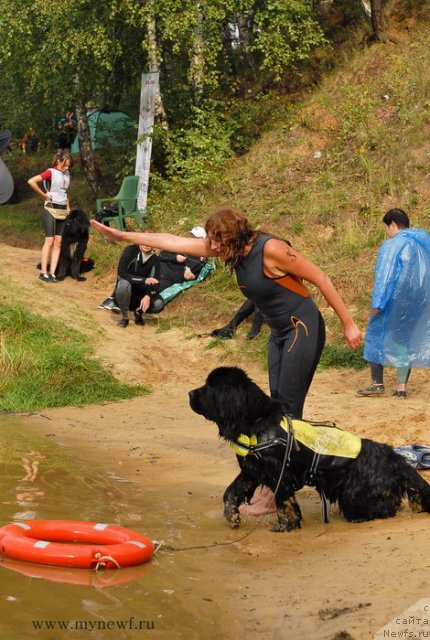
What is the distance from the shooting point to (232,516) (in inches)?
250

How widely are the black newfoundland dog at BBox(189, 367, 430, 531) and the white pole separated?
37.8 ft

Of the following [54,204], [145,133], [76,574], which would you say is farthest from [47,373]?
[145,133]

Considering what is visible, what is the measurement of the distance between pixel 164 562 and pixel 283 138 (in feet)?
41.5

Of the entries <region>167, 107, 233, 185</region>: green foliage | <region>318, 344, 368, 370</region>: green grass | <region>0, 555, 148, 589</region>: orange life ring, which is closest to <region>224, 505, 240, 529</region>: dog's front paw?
<region>0, 555, 148, 589</region>: orange life ring

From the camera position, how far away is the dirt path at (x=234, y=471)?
15.6 ft

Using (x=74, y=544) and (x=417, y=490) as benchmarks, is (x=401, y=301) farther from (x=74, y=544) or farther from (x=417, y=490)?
(x=74, y=544)

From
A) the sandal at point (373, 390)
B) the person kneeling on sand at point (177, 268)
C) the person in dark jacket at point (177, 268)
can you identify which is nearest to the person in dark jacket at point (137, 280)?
the person kneeling on sand at point (177, 268)

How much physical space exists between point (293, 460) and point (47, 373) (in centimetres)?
549

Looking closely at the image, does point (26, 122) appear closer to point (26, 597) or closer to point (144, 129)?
point (144, 129)

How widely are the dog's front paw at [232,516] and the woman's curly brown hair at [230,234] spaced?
Answer: 161 cm

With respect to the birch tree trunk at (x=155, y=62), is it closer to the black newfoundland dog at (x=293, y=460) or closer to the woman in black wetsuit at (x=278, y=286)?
the woman in black wetsuit at (x=278, y=286)

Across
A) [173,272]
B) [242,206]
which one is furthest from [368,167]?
[173,272]

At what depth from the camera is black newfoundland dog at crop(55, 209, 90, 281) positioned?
1528cm

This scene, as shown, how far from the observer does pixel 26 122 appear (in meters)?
21.3
